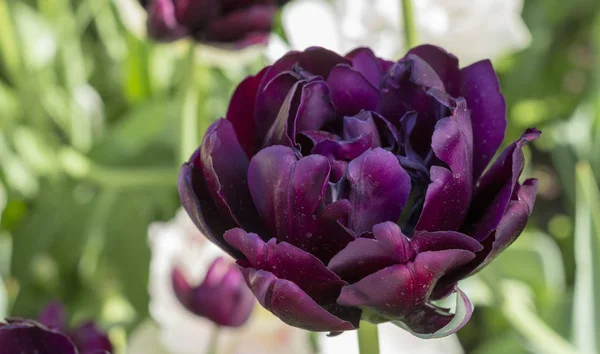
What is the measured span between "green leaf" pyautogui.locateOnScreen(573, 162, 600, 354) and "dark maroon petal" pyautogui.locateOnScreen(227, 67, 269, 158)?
0.21 metres

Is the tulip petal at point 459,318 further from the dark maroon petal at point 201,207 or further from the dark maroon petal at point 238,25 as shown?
the dark maroon petal at point 238,25

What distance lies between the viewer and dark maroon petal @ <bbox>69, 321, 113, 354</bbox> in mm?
288

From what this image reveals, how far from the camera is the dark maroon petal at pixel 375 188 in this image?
8.3 inches

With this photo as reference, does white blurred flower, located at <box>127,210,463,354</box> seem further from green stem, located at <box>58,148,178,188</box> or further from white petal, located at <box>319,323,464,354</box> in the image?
green stem, located at <box>58,148,178,188</box>

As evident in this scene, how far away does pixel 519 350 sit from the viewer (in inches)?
20.2

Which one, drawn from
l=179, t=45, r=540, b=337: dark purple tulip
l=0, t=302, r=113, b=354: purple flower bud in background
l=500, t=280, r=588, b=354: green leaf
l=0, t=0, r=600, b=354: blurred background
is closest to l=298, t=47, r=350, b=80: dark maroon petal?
l=179, t=45, r=540, b=337: dark purple tulip

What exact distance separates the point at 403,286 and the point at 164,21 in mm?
273

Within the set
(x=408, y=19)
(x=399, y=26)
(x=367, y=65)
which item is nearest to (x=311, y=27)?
(x=399, y=26)

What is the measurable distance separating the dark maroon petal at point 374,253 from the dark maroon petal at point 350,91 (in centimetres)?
6

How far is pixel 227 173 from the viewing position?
0.23m

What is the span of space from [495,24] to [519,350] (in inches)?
8.4

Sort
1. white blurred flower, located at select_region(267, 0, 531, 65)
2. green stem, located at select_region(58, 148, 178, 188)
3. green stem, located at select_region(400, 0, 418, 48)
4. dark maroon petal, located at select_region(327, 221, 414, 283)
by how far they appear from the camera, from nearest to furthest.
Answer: dark maroon petal, located at select_region(327, 221, 414, 283)
green stem, located at select_region(400, 0, 418, 48)
white blurred flower, located at select_region(267, 0, 531, 65)
green stem, located at select_region(58, 148, 178, 188)

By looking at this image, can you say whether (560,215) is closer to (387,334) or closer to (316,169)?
(387,334)

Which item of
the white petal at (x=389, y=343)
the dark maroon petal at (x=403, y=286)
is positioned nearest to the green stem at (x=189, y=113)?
the white petal at (x=389, y=343)
